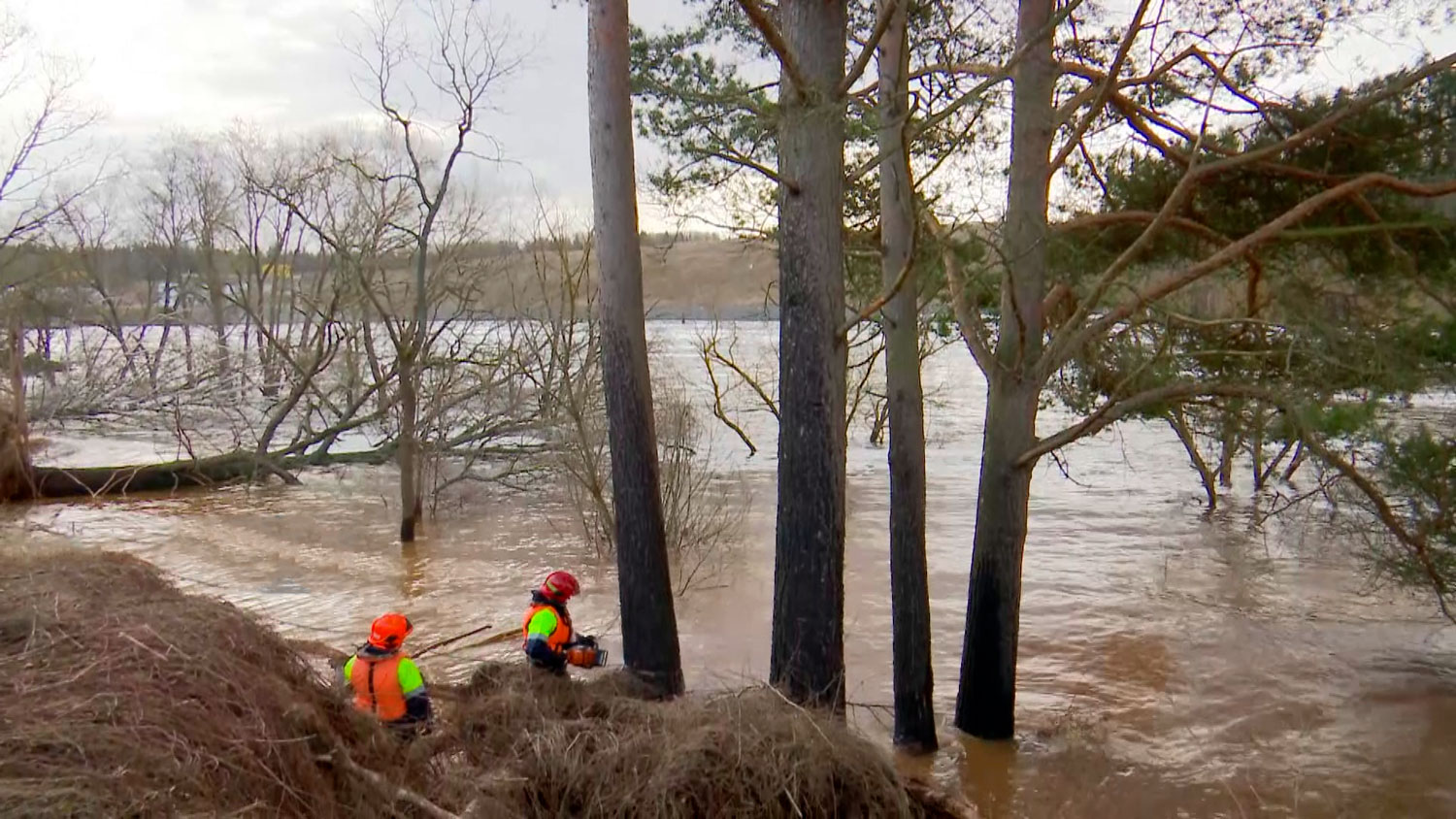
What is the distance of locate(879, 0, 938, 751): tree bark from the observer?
402 inches

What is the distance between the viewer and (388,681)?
276 inches

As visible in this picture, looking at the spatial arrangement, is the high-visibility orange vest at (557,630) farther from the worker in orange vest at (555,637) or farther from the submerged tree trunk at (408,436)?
the submerged tree trunk at (408,436)

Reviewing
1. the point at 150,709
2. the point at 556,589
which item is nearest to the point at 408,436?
the point at 556,589

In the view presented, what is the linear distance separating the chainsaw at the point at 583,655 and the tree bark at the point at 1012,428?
4.09 metres

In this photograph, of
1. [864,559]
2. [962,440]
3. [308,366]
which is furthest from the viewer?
[962,440]

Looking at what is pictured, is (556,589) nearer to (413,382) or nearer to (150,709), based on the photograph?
(150,709)

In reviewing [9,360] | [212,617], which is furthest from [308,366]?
[212,617]

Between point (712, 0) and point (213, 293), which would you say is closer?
point (712, 0)

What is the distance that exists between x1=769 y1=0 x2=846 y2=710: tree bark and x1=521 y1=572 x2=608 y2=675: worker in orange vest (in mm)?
1790

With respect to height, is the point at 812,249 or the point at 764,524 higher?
the point at 812,249

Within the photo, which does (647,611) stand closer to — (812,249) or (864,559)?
(812,249)

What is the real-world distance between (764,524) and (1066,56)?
13366 mm

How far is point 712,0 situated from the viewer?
473 inches

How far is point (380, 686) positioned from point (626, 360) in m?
3.78
